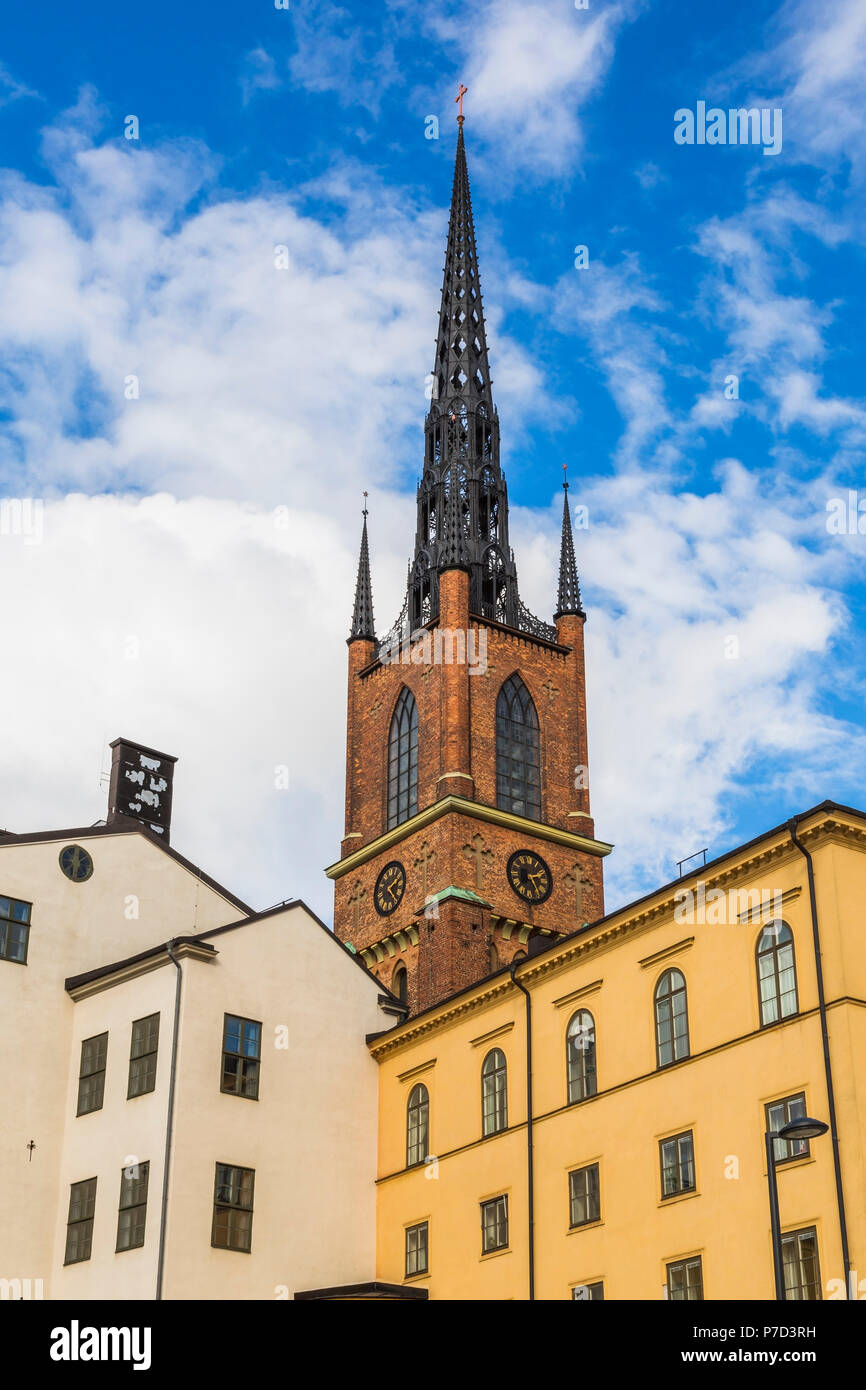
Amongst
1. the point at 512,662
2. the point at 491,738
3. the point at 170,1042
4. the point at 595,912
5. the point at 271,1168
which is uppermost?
the point at 512,662

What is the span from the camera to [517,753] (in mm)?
63094

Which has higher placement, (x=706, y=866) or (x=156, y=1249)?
(x=706, y=866)

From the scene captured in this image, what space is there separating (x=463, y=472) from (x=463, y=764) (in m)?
17.7

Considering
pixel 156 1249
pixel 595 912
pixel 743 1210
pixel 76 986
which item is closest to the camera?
pixel 743 1210

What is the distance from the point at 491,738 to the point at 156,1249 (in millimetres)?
27739

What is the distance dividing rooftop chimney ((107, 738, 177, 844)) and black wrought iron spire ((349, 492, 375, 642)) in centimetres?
1829

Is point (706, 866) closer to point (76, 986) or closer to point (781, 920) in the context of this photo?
point (781, 920)

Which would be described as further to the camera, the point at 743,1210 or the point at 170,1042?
the point at 170,1042

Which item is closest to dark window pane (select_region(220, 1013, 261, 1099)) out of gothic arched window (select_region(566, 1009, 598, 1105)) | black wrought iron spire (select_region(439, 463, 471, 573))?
gothic arched window (select_region(566, 1009, 598, 1105))

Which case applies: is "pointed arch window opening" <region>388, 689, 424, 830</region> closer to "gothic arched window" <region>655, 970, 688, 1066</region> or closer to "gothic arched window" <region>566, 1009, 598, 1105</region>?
"gothic arched window" <region>566, 1009, 598, 1105</region>

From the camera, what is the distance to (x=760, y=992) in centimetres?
3381
